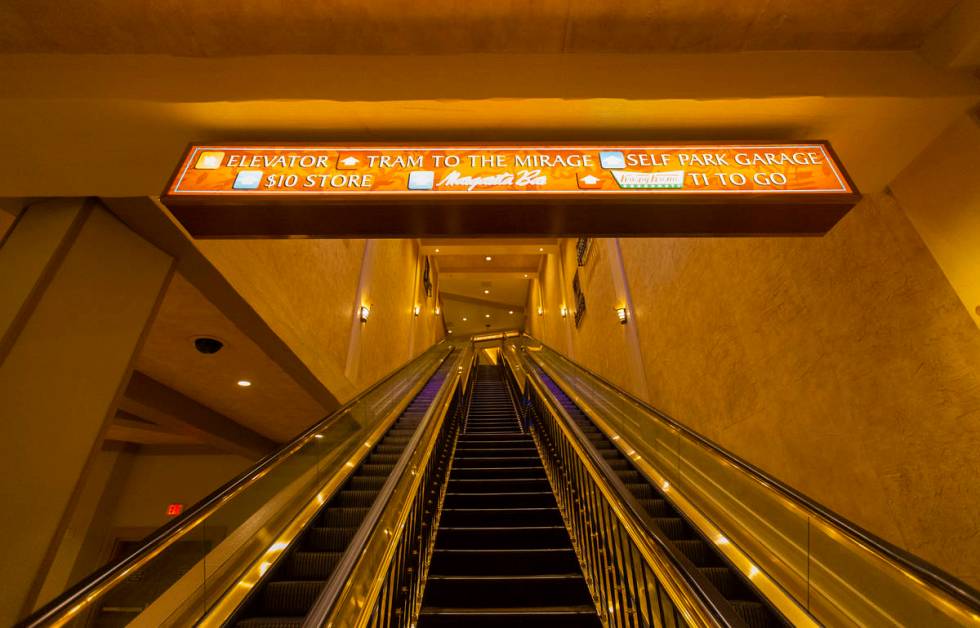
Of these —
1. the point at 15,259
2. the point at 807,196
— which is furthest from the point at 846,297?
the point at 15,259

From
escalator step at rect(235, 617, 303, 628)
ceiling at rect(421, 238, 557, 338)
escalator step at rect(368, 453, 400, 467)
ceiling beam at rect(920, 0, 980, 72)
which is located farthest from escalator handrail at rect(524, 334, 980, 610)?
ceiling at rect(421, 238, 557, 338)

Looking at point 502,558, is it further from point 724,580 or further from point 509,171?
point 509,171

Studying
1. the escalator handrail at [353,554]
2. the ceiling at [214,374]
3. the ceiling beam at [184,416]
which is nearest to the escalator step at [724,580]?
the escalator handrail at [353,554]

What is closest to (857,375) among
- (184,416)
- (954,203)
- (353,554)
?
(954,203)

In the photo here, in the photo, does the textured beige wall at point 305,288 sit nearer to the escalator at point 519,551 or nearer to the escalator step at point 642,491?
the escalator at point 519,551

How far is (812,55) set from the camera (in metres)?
2.53

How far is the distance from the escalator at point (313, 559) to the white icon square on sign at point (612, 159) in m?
2.70

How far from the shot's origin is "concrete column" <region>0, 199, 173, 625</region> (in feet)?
7.95

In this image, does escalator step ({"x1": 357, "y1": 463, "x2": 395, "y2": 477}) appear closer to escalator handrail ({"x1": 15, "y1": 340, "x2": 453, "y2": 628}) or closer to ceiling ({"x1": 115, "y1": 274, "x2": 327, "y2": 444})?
escalator handrail ({"x1": 15, "y1": 340, "x2": 453, "y2": 628})

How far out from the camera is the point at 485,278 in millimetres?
20141

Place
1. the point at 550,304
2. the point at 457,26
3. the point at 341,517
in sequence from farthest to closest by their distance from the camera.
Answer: the point at 550,304, the point at 341,517, the point at 457,26

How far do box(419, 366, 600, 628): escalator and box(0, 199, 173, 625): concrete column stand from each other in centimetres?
A: 224

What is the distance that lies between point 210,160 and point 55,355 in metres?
1.54

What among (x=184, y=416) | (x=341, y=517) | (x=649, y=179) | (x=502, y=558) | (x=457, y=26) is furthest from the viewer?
(x=184, y=416)
